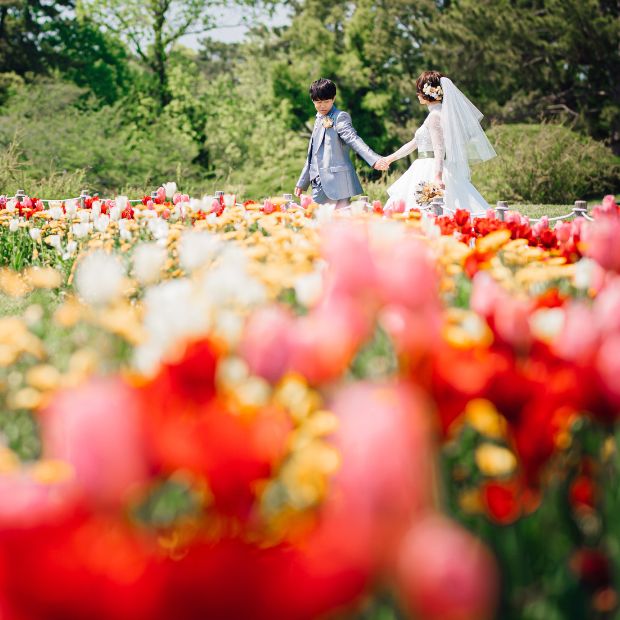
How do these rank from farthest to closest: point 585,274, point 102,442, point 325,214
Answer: point 325,214 < point 585,274 < point 102,442

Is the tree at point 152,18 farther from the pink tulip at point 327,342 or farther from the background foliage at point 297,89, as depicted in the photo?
the pink tulip at point 327,342

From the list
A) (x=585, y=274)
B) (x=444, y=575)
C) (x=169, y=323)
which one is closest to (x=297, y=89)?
(x=585, y=274)

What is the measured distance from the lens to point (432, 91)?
772cm

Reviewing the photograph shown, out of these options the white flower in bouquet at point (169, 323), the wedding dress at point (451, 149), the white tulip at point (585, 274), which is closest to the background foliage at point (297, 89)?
the wedding dress at point (451, 149)

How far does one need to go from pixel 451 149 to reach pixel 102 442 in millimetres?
7535

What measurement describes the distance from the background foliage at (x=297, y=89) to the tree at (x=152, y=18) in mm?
54

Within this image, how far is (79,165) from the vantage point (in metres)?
18.7

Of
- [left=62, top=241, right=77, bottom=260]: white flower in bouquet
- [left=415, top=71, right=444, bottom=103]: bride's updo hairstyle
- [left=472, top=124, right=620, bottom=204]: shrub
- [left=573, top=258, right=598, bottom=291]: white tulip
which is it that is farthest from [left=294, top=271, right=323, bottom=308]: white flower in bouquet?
[left=472, top=124, right=620, bottom=204]: shrub

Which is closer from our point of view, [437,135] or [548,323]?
[548,323]

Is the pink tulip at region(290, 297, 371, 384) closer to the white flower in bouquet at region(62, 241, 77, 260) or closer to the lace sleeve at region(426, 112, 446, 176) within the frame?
the white flower in bouquet at region(62, 241, 77, 260)

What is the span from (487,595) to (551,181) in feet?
66.1

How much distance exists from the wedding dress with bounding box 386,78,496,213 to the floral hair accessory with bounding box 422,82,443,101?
75mm

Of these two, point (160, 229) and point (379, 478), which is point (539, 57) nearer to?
point (160, 229)

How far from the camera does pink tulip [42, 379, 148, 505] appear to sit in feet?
2.51
